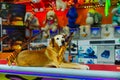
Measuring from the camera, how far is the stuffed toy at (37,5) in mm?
2516

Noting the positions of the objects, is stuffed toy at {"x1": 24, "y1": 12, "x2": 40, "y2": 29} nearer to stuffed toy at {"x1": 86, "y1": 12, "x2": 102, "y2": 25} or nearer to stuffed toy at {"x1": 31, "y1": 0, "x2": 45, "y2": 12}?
stuffed toy at {"x1": 31, "y1": 0, "x2": 45, "y2": 12}

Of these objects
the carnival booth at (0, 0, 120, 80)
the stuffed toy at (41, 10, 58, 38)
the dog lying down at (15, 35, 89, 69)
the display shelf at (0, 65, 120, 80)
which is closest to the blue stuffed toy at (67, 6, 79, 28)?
the carnival booth at (0, 0, 120, 80)

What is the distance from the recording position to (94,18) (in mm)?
2262

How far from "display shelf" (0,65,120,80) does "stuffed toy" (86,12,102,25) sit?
1.15 meters

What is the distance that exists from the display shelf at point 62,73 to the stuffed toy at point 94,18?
3.78ft

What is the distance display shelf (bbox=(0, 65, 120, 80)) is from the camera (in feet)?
3.08

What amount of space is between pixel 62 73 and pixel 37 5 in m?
1.58

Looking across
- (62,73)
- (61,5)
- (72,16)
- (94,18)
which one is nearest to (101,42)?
(94,18)

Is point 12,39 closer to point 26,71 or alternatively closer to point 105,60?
point 105,60

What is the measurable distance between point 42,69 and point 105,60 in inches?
40.7

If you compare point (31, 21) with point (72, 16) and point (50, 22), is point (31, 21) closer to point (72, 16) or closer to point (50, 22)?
point (50, 22)

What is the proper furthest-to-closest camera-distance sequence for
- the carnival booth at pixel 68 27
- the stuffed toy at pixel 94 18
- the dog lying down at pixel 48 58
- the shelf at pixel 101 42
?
1. the stuffed toy at pixel 94 18
2. the shelf at pixel 101 42
3. the carnival booth at pixel 68 27
4. the dog lying down at pixel 48 58

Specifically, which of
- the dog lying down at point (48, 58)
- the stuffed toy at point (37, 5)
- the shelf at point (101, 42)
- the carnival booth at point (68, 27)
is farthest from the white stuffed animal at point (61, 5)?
the dog lying down at point (48, 58)

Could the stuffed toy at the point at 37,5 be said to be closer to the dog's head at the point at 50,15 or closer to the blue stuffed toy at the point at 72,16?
the dog's head at the point at 50,15
